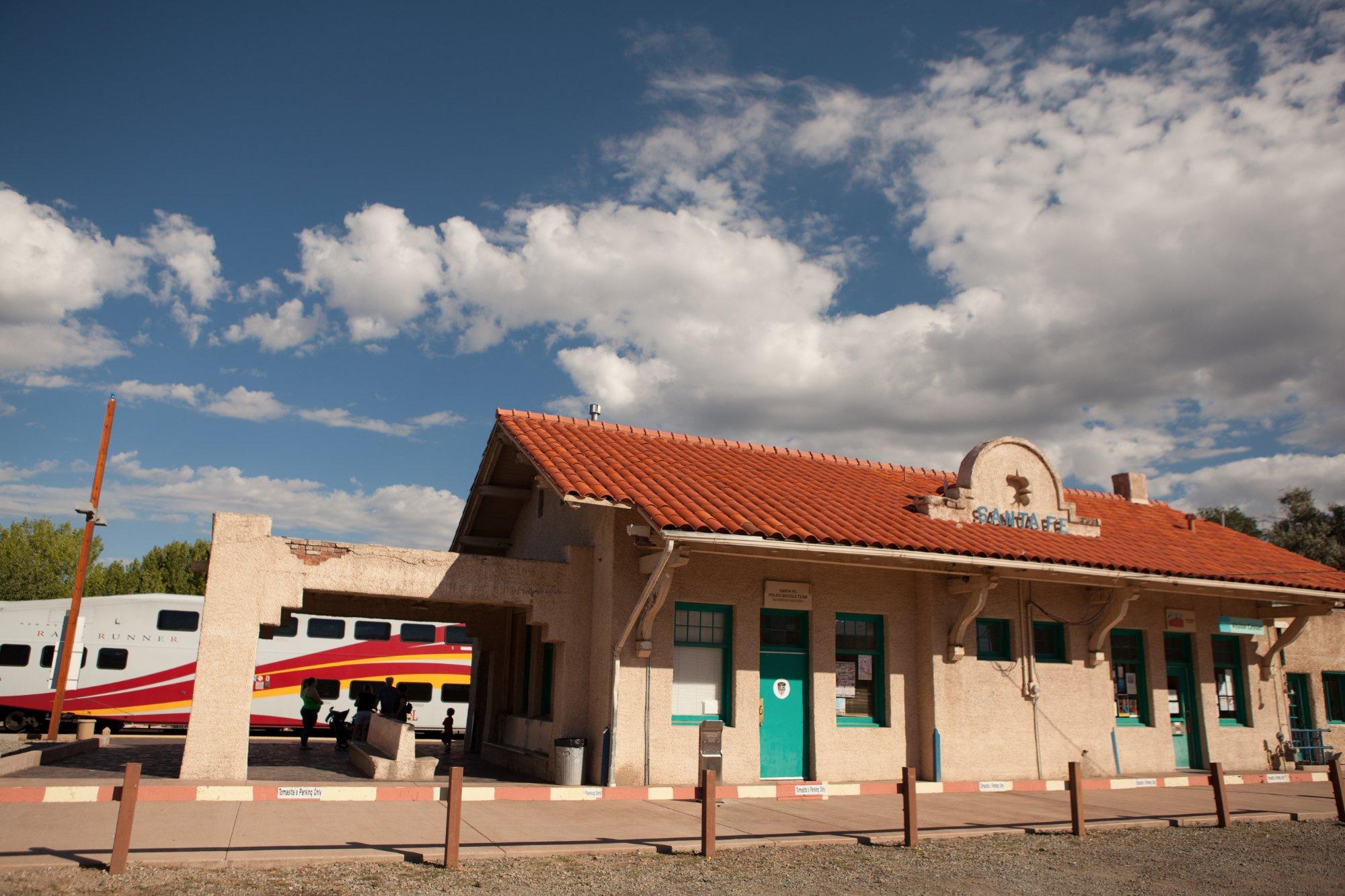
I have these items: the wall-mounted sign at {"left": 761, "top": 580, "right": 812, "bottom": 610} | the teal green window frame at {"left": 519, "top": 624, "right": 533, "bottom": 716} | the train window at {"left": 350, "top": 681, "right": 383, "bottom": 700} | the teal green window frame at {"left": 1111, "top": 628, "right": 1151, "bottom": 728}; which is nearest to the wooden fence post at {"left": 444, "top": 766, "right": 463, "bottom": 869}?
the wall-mounted sign at {"left": 761, "top": 580, "right": 812, "bottom": 610}

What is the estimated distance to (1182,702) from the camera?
58.3 ft

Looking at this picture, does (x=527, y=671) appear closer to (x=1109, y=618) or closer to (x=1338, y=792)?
(x=1109, y=618)

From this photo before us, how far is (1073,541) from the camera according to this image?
1656 cm

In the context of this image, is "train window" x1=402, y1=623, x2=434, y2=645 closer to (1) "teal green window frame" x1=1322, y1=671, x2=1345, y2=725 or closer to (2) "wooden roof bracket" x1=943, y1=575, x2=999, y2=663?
(2) "wooden roof bracket" x1=943, y1=575, x2=999, y2=663

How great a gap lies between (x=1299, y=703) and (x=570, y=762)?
1614cm

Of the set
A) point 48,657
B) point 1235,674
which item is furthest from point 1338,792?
point 48,657

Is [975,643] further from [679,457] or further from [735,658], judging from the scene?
[679,457]

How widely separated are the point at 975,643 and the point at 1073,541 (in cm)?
281

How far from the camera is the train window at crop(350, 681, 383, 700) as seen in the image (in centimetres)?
2703

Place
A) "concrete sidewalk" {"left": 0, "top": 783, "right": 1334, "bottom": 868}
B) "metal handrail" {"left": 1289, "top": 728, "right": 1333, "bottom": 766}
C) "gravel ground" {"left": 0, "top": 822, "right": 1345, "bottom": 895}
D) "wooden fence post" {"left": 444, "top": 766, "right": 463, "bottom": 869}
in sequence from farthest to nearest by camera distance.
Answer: "metal handrail" {"left": 1289, "top": 728, "right": 1333, "bottom": 766}
"concrete sidewalk" {"left": 0, "top": 783, "right": 1334, "bottom": 868}
"wooden fence post" {"left": 444, "top": 766, "right": 463, "bottom": 869}
"gravel ground" {"left": 0, "top": 822, "right": 1345, "bottom": 895}

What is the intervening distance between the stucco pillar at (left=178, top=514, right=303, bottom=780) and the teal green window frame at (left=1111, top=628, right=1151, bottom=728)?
13740 mm

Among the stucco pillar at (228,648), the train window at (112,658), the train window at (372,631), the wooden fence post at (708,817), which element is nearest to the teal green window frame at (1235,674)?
the wooden fence post at (708,817)

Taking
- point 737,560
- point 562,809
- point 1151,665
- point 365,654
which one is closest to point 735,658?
point 737,560

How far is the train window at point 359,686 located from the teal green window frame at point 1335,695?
76.8 feet
